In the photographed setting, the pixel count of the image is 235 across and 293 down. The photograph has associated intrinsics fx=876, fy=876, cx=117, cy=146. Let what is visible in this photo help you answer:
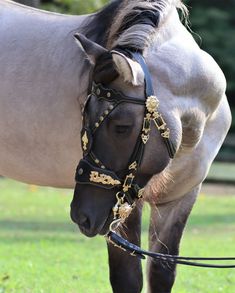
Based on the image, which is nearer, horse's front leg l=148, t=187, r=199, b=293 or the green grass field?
horse's front leg l=148, t=187, r=199, b=293

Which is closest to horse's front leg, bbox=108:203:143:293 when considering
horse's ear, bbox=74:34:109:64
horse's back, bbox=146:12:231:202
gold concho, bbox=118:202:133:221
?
horse's back, bbox=146:12:231:202

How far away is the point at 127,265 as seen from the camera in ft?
18.4

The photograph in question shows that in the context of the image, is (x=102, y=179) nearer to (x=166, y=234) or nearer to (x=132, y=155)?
(x=132, y=155)

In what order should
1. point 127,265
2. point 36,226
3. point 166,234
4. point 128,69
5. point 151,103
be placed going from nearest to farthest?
point 128,69, point 151,103, point 127,265, point 166,234, point 36,226

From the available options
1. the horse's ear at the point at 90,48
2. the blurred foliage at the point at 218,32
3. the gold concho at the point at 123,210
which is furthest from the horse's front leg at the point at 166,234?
the blurred foliage at the point at 218,32

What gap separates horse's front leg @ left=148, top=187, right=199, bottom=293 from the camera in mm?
5898

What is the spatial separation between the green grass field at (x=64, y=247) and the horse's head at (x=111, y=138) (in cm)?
202

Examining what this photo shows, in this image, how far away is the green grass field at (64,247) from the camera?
7.44m

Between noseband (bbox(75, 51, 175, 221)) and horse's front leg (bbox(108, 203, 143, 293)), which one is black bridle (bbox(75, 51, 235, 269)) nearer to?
noseband (bbox(75, 51, 175, 221))

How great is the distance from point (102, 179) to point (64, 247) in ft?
18.4

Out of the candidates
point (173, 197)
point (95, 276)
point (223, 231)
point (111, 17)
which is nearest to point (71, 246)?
point (95, 276)

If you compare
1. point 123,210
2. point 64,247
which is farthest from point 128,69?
point 64,247

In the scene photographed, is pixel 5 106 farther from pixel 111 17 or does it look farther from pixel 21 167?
pixel 111 17

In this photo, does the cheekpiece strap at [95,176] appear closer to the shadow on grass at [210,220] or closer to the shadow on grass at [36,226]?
the shadow on grass at [36,226]
